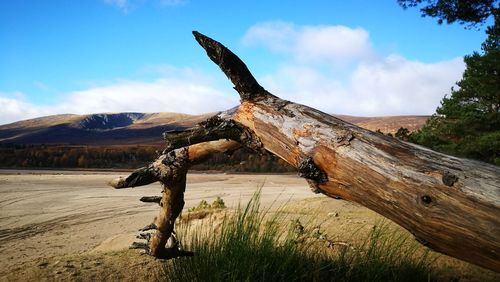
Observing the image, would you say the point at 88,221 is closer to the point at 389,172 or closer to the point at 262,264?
the point at 262,264

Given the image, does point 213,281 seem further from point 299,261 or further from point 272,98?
point 272,98

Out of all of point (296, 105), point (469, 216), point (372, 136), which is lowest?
point (469, 216)

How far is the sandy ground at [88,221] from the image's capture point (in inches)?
166

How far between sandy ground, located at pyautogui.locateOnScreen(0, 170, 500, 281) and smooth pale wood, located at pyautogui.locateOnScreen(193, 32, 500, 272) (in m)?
0.94

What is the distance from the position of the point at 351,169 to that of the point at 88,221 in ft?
32.5

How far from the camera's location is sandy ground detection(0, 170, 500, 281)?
4.22 metres

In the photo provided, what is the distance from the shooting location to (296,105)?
3.42 meters

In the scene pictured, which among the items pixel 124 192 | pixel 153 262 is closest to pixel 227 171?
pixel 124 192

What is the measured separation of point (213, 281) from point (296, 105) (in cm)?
152

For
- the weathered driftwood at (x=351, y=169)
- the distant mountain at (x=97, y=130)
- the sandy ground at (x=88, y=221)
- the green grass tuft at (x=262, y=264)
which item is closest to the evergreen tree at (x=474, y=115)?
the sandy ground at (x=88, y=221)

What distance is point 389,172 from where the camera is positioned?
2693mm

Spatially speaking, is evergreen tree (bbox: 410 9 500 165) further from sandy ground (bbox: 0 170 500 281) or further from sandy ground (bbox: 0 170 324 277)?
sandy ground (bbox: 0 170 324 277)

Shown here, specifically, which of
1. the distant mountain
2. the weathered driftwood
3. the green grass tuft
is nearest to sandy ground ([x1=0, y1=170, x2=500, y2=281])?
the green grass tuft

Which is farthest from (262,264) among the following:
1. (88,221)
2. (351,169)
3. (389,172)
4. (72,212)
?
(72,212)
